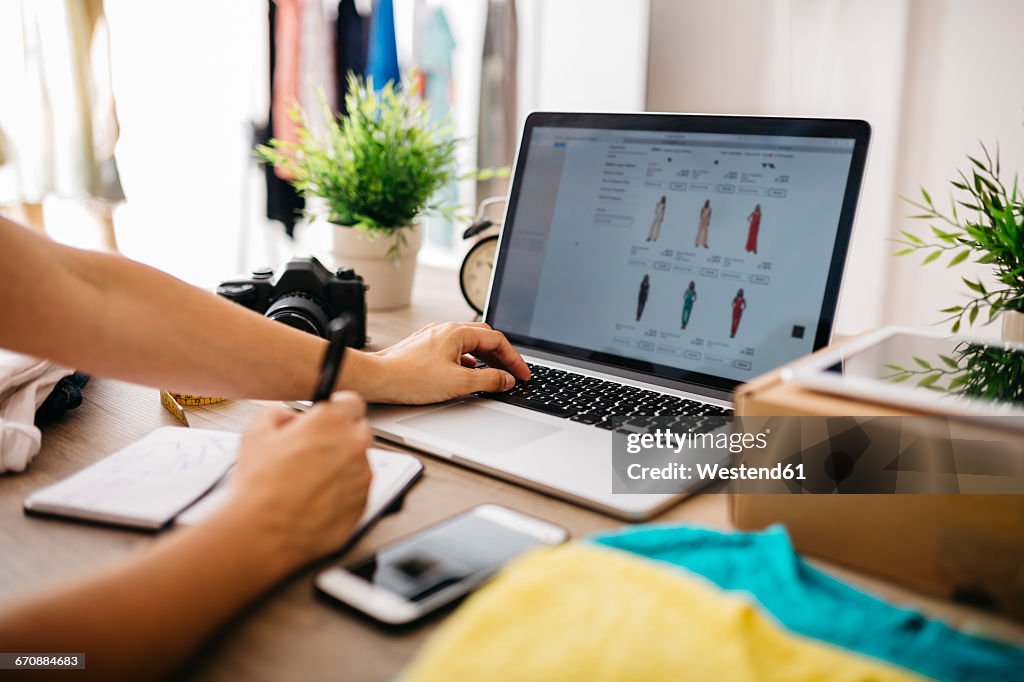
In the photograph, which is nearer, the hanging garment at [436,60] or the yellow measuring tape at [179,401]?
the yellow measuring tape at [179,401]

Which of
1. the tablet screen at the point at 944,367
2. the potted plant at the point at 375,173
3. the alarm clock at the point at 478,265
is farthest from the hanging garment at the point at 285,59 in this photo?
the tablet screen at the point at 944,367

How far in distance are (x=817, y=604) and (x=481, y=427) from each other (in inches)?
15.4

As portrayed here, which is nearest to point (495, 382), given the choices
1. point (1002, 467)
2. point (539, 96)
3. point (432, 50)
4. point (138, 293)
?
point (138, 293)

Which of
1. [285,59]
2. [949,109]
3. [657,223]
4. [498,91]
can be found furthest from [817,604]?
[285,59]

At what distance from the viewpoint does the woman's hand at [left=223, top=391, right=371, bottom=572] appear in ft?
1.67

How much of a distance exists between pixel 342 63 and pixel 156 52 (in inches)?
26.4

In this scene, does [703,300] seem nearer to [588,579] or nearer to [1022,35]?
[588,579]

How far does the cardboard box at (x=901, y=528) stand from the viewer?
1.56 feet

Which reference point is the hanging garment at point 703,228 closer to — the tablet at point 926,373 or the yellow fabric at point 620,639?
the tablet at point 926,373

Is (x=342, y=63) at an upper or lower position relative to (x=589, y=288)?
upper

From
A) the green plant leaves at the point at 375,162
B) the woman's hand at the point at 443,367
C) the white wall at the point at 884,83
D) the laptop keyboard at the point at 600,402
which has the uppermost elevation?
the white wall at the point at 884,83

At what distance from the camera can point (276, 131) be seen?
2982mm

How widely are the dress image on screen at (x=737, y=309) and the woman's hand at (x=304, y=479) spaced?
0.45 m

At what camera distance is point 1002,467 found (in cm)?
47
